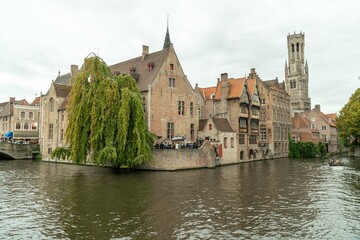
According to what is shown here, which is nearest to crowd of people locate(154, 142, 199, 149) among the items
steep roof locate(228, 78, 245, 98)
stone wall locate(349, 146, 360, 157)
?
steep roof locate(228, 78, 245, 98)

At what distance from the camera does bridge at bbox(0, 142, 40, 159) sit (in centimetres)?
5538

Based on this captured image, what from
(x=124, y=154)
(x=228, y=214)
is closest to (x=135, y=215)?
(x=228, y=214)

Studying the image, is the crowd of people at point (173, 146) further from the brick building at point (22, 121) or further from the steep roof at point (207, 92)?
the brick building at point (22, 121)

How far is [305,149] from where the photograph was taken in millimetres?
62406

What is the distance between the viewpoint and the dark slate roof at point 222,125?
4509cm

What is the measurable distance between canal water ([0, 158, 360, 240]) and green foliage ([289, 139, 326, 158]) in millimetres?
35112

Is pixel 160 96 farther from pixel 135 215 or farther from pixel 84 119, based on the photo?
pixel 135 215

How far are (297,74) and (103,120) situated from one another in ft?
381

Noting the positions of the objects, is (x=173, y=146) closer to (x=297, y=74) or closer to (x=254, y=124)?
(x=254, y=124)

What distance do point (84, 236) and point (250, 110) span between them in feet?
142

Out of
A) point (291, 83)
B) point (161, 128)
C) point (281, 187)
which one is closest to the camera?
point (281, 187)

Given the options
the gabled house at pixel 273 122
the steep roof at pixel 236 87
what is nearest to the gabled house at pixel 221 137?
the steep roof at pixel 236 87

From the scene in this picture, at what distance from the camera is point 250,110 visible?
52875mm

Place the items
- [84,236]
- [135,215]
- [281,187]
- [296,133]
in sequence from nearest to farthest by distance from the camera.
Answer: [84,236], [135,215], [281,187], [296,133]
